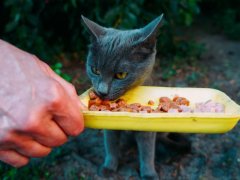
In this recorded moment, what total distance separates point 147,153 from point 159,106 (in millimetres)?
396

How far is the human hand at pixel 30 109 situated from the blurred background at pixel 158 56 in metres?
0.74

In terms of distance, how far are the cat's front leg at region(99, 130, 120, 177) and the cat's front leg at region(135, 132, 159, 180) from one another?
0.13 meters

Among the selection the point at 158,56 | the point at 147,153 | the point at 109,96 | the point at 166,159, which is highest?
the point at 109,96

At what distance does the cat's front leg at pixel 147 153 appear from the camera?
6.52 feet

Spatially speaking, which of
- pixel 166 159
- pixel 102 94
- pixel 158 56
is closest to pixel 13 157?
pixel 102 94

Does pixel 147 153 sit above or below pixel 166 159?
above

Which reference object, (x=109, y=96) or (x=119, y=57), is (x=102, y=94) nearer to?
(x=109, y=96)

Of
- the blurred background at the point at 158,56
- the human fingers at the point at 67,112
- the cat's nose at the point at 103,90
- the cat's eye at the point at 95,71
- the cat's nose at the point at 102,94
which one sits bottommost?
the blurred background at the point at 158,56

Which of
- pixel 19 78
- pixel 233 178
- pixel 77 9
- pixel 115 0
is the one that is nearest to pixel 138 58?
pixel 19 78

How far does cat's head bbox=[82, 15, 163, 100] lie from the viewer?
178cm

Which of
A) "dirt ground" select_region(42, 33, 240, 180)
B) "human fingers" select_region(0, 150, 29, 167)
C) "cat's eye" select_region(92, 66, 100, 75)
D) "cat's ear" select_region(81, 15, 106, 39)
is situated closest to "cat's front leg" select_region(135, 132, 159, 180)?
"dirt ground" select_region(42, 33, 240, 180)

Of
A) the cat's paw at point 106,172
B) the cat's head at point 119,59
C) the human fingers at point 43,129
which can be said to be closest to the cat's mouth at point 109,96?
the cat's head at point 119,59

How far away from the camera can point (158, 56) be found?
3.71 meters

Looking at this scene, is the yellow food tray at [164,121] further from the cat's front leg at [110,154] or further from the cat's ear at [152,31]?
the cat's front leg at [110,154]
